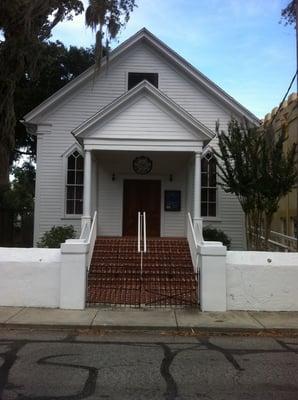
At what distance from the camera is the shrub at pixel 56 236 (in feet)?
56.6

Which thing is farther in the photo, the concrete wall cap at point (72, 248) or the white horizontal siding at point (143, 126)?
the white horizontal siding at point (143, 126)

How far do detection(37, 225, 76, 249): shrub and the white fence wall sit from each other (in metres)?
5.42

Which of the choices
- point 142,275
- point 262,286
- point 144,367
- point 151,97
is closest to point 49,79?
point 151,97

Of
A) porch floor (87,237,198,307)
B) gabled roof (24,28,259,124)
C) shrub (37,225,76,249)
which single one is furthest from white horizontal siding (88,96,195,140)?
gabled roof (24,28,259,124)

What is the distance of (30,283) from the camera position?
1166 centimetres

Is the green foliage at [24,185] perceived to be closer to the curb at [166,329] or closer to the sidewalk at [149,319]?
the sidewalk at [149,319]

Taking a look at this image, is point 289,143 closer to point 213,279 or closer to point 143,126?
point 143,126

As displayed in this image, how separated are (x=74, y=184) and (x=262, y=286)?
9548 millimetres

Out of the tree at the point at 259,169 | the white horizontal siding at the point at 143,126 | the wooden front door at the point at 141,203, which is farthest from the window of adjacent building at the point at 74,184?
the tree at the point at 259,169

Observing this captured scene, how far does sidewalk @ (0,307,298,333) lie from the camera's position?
9828 millimetres

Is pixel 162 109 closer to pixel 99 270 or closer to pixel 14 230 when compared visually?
pixel 99 270

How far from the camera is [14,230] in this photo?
1051 inches

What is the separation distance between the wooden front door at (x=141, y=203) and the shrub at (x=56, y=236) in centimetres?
208

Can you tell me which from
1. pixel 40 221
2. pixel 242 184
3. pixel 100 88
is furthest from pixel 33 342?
pixel 100 88
